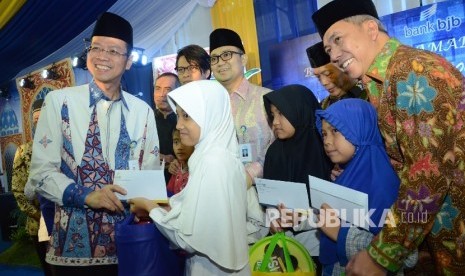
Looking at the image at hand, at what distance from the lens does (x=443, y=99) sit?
124 centimetres

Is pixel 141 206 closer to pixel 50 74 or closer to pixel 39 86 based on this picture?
pixel 50 74

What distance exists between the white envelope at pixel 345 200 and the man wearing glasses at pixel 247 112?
0.60 metres

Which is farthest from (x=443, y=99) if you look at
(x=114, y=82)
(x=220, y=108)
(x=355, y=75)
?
(x=114, y=82)

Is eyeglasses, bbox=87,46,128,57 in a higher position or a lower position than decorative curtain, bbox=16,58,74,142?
lower

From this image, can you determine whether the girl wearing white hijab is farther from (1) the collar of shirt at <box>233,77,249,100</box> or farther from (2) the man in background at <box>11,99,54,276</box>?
(2) the man in background at <box>11,99,54,276</box>

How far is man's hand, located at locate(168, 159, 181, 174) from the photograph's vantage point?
3068 mm

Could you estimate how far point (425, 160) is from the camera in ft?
4.07

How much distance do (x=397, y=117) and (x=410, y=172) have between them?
0.20m

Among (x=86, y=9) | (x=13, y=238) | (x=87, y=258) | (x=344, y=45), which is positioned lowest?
(x=13, y=238)

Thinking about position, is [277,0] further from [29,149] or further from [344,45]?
[344,45]

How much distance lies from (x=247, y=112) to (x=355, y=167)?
1151 mm

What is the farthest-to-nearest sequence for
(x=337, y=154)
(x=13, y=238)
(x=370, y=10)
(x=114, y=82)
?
(x=13, y=238) < (x=114, y=82) < (x=337, y=154) < (x=370, y=10)

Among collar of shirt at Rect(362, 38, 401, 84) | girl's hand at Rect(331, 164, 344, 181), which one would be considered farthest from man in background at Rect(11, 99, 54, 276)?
collar of shirt at Rect(362, 38, 401, 84)

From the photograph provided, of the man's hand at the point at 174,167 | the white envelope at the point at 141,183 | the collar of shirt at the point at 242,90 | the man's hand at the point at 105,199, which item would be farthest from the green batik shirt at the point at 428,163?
the man's hand at the point at 174,167
